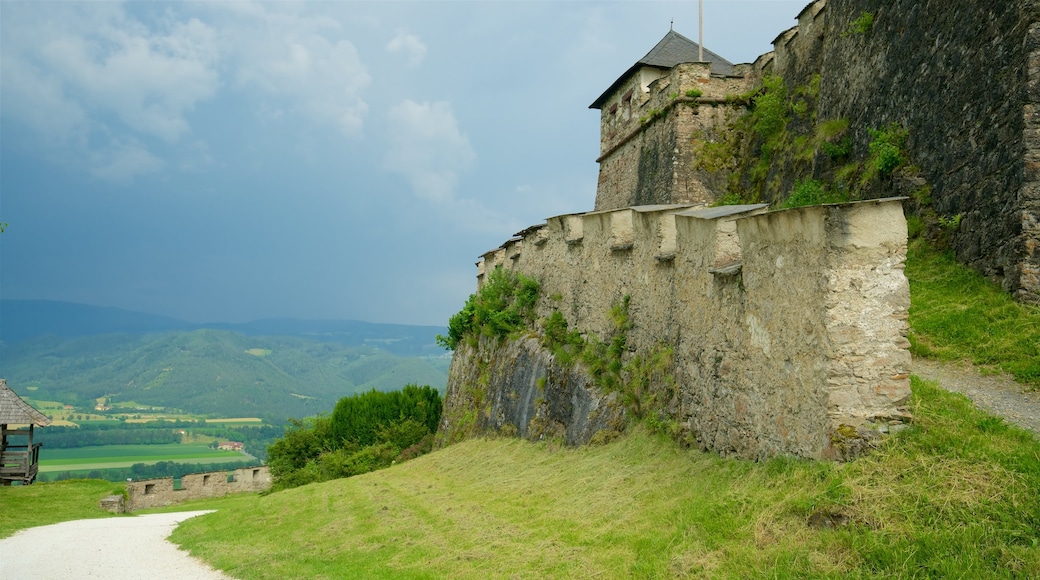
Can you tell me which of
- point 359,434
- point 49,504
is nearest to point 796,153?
point 359,434

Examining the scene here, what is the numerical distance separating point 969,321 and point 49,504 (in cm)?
2526

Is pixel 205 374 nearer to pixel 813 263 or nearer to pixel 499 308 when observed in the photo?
pixel 499 308

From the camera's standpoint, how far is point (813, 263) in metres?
6.87

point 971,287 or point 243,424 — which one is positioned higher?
point 971,287

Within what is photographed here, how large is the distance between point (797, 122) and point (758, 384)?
40.5 feet

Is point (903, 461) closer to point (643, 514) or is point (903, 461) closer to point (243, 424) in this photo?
point (643, 514)

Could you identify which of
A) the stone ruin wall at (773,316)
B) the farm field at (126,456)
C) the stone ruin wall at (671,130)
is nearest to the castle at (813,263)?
the stone ruin wall at (773,316)

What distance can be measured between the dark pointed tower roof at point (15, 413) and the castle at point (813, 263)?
21.5 m

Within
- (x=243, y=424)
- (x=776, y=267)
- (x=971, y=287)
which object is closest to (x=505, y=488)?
(x=776, y=267)

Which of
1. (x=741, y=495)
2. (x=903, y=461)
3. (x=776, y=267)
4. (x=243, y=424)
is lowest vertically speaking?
(x=243, y=424)

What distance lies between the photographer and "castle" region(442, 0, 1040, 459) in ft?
21.6

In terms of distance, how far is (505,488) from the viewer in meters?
11.0

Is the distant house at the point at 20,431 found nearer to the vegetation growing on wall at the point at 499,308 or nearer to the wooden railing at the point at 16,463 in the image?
the wooden railing at the point at 16,463

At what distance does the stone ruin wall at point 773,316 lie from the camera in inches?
259
